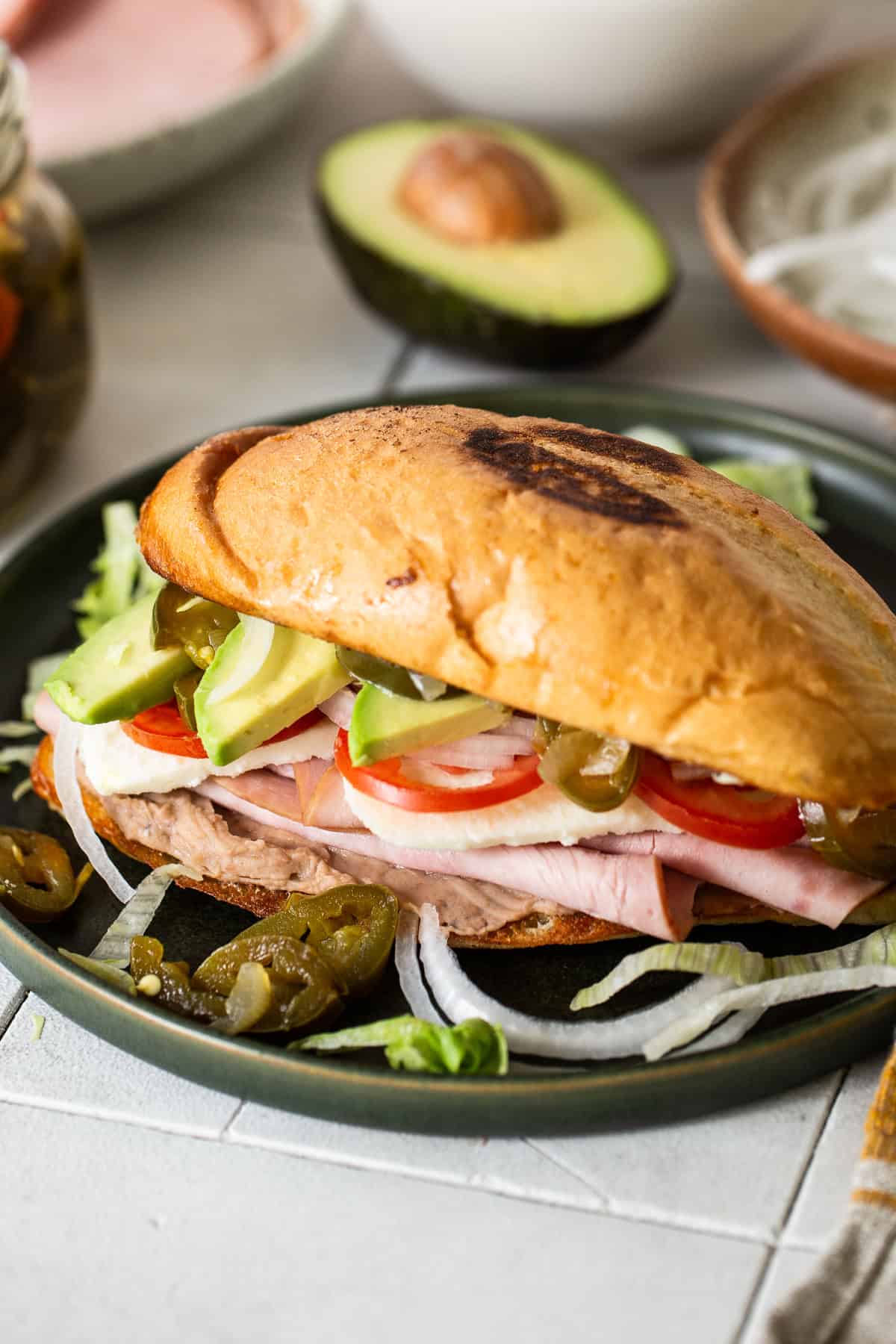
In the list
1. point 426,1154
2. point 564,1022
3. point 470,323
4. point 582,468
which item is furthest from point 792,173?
point 426,1154

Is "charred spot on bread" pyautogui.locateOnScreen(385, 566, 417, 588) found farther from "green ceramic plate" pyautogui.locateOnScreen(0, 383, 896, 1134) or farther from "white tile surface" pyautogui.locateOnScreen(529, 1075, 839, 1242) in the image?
"white tile surface" pyautogui.locateOnScreen(529, 1075, 839, 1242)

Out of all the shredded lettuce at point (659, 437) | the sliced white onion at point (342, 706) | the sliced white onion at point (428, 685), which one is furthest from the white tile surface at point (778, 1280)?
the shredded lettuce at point (659, 437)

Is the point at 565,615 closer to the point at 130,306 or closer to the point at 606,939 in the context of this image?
the point at 606,939

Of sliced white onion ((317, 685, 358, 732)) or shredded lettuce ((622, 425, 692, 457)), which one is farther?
shredded lettuce ((622, 425, 692, 457))

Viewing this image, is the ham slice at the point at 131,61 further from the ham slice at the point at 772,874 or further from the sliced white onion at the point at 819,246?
the ham slice at the point at 772,874

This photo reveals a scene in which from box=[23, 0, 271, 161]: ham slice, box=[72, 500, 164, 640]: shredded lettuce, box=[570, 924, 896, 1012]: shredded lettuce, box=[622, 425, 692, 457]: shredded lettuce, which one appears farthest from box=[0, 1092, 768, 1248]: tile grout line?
box=[23, 0, 271, 161]: ham slice

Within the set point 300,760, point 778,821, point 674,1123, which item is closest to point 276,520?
point 300,760
